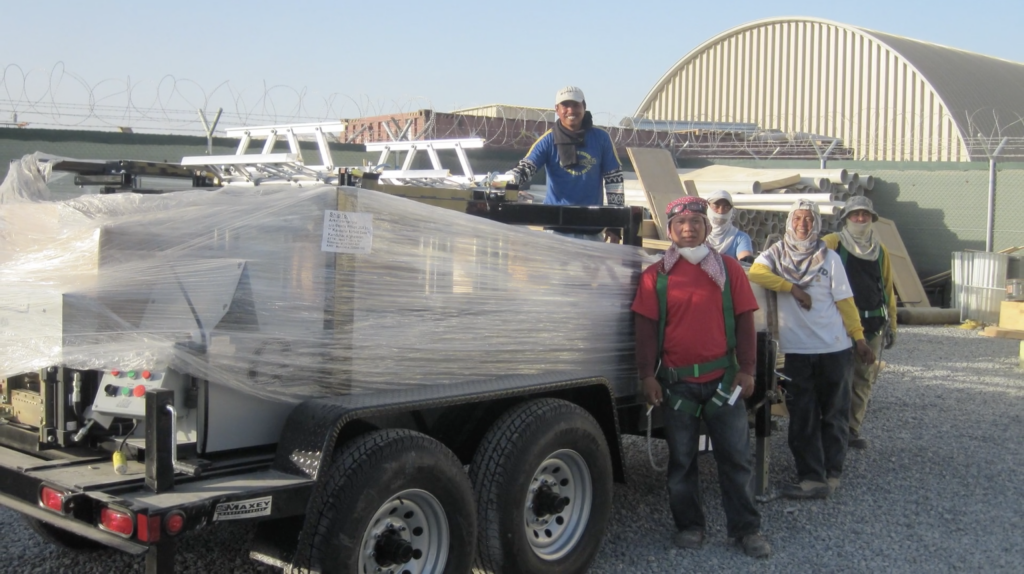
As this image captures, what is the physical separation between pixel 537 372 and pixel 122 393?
172 cm

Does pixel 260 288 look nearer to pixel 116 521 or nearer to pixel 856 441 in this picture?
pixel 116 521

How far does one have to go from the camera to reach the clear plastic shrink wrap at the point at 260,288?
10.3 ft

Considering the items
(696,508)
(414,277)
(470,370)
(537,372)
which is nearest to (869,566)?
(696,508)

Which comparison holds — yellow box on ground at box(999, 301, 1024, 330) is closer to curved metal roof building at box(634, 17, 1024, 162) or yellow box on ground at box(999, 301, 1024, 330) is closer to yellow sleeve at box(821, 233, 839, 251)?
yellow sleeve at box(821, 233, 839, 251)

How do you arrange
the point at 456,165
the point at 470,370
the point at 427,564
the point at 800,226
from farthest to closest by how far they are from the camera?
the point at 456,165
the point at 800,226
the point at 470,370
the point at 427,564

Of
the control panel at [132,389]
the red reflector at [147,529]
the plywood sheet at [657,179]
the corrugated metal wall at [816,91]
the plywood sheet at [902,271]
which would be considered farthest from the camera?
the corrugated metal wall at [816,91]

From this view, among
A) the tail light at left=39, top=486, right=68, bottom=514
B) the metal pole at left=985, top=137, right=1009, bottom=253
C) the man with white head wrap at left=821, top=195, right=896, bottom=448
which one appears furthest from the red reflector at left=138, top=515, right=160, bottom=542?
the metal pole at left=985, top=137, right=1009, bottom=253

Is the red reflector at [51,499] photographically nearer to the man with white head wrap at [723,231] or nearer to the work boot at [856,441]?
the man with white head wrap at [723,231]

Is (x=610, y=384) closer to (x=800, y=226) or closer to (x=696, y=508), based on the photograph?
(x=696, y=508)

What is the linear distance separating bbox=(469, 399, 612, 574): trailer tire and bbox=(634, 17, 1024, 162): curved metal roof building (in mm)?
20515

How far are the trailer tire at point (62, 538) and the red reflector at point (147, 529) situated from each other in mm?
1718

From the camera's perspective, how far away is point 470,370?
384 centimetres

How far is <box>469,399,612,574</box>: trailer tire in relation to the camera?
375 centimetres

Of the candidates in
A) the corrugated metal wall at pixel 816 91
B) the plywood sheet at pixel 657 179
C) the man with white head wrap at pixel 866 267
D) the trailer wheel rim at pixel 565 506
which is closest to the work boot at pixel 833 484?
the man with white head wrap at pixel 866 267
